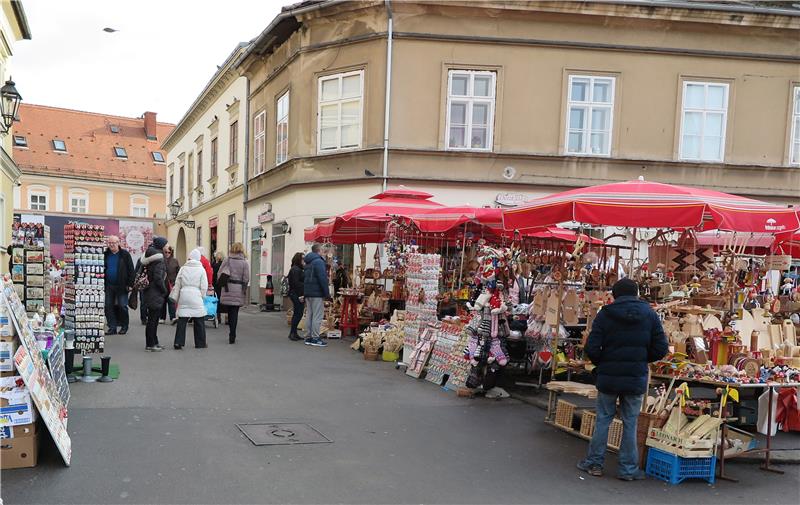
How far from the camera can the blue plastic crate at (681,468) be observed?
5.16 m

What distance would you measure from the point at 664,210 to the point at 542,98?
10.8 metres

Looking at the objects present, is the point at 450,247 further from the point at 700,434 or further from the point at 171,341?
the point at 700,434

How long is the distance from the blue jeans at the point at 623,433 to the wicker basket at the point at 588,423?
34.2 inches

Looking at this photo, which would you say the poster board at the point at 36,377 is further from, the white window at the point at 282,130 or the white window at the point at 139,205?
the white window at the point at 139,205

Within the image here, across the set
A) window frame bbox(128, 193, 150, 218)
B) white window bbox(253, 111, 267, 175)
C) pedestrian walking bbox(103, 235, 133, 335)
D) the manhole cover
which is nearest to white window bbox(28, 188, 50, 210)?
window frame bbox(128, 193, 150, 218)

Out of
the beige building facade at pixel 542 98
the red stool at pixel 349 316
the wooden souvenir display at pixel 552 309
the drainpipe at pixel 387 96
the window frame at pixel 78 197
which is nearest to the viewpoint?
the wooden souvenir display at pixel 552 309

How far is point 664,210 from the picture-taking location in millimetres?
5871

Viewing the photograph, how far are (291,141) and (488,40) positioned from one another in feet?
19.8

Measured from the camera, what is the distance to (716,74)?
1638 centimetres

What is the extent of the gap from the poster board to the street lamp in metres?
8.75

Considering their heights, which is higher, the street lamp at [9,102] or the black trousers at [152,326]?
the street lamp at [9,102]

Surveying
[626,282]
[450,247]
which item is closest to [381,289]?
[450,247]

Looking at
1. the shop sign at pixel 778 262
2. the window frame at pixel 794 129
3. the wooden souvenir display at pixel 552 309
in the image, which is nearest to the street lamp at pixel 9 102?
the wooden souvenir display at pixel 552 309

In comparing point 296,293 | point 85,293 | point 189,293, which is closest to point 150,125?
point 296,293
